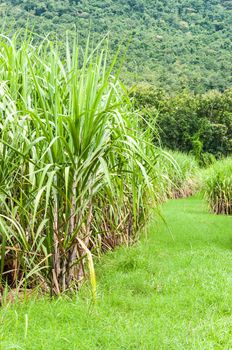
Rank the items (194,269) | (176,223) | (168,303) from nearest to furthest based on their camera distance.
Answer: (168,303), (194,269), (176,223)

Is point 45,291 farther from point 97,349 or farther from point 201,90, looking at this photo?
point 201,90

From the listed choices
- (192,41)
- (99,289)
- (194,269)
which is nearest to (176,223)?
(194,269)

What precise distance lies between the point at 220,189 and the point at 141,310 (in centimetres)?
708

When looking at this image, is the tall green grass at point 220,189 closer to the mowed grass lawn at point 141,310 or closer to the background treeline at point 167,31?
the mowed grass lawn at point 141,310

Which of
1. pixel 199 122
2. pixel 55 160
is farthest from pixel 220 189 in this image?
pixel 199 122

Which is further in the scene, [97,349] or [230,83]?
[230,83]

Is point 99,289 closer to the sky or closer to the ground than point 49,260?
closer to the ground

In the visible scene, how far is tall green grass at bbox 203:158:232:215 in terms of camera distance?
33.4 ft

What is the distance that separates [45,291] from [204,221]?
18.3ft

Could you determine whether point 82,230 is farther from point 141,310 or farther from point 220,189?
point 220,189

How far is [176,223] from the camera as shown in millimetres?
8180

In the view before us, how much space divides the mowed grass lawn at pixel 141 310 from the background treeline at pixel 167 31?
23390 mm

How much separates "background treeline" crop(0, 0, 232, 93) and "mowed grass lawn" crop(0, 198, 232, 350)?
921 inches

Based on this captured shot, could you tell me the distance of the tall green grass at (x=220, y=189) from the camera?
10195 millimetres
